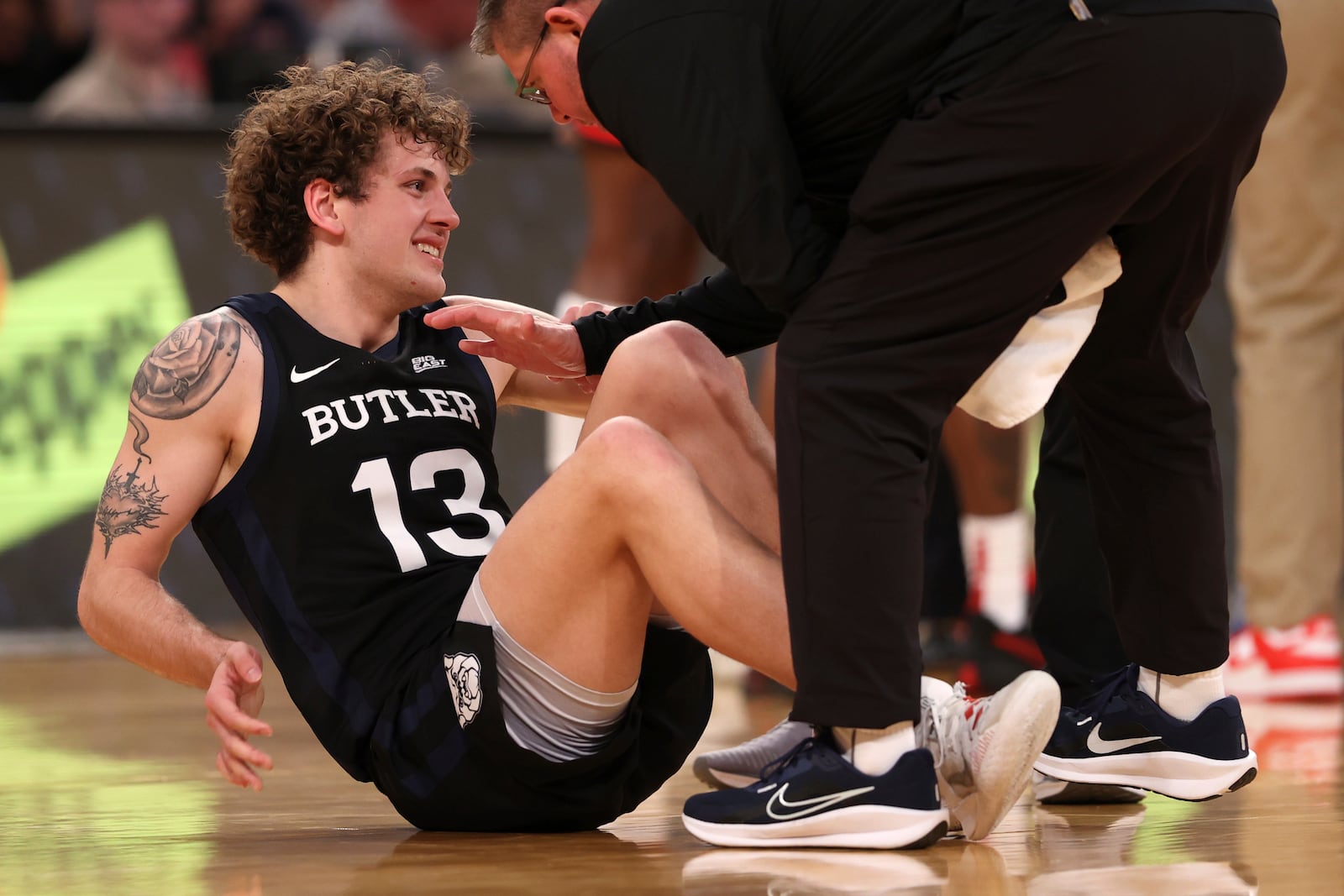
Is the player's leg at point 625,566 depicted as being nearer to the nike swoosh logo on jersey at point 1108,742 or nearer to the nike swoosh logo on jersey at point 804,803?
the nike swoosh logo on jersey at point 804,803

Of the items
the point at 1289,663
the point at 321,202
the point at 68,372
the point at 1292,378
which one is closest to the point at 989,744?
the point at 321,202

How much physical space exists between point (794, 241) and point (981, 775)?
608 mm

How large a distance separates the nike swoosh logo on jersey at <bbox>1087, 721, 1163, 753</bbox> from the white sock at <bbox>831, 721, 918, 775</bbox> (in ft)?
1.47

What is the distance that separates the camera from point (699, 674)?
206cm

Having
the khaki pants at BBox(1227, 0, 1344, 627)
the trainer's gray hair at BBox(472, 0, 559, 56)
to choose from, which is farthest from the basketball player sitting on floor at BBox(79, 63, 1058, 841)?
the khaki pants at BBox(1227, 0, 1344, 627)

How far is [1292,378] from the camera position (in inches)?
139

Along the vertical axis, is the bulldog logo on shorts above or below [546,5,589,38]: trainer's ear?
below

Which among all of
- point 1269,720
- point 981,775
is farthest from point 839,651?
point 1269,720

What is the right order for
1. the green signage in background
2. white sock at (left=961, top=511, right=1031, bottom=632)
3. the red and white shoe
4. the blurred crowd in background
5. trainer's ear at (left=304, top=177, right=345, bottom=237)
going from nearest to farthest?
trainer's ear at (left=304, top=177, right=345, bottom=237) < the red and white shoe < white sock at (left=961, top=511, right=1031, bottom=632) < the green signage in background < the blurred crowd in background

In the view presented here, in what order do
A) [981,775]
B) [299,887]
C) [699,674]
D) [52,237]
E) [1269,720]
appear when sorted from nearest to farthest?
[299,887]
[981,775]
[699,674]
[1269,720]
[52,237]

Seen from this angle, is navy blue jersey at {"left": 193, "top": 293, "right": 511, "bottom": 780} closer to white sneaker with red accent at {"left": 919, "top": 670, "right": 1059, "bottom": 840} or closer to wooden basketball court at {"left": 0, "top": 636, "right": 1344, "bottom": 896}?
wooden basketball court at {"left": 0, "top": 636, "right": 1344, "bottom": 896}

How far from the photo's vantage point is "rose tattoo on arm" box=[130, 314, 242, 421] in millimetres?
2053

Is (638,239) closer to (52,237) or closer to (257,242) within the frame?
(257,242)

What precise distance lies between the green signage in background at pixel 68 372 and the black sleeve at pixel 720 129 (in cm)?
331
